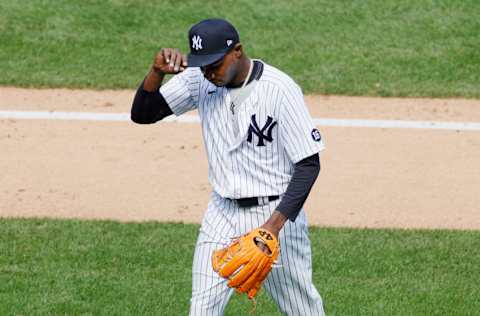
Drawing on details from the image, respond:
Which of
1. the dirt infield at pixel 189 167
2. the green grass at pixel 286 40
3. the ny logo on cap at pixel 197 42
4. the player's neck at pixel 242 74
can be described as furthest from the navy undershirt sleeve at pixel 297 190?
the green grass at pixel 286 40

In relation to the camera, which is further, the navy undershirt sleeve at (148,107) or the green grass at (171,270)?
the green grass at (171,270)

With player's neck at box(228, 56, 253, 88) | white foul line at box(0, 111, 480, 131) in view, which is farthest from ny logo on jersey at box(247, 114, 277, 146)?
white foul line at box(0, 111, 480, 131)

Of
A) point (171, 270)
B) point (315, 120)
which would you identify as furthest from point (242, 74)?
point (315, 120)

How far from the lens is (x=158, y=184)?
31.5 ft

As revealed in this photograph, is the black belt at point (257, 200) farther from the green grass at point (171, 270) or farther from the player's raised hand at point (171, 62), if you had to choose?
the green grass at point (171, 270)

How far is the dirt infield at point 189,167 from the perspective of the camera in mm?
9062

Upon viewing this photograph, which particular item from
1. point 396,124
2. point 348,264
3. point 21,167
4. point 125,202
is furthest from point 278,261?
point 396,124

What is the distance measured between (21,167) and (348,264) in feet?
10.4

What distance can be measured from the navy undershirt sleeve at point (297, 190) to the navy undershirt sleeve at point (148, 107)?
2.56 feet

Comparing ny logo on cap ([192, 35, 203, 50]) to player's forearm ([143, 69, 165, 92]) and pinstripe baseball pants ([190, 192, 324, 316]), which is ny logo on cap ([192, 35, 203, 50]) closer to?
player's forearm ([143, 69, 165, 92])

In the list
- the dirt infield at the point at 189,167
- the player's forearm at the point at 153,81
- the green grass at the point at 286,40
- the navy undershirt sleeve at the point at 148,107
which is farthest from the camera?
the green grass at the point at 286,40

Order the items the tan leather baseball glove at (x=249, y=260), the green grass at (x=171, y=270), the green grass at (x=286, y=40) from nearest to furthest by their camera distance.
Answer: the tan leather baseball glove at (x=249, y=260) → the green grass at (x=171, y=270) → the green grass at (x=286, y=40)

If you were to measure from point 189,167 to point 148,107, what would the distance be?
3.91 m

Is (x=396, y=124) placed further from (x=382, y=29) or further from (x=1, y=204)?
(x=1, y=204)
